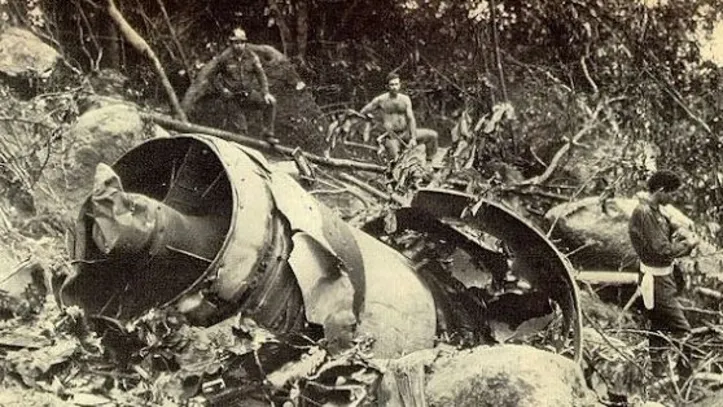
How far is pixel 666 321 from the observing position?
3.96 meters

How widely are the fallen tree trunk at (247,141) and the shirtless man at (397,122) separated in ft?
0.48

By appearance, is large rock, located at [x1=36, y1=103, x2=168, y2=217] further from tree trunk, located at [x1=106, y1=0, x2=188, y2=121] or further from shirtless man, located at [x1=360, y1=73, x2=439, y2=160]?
shirtless man, located at [x1=360, y1=73, x2=439, y2=160]

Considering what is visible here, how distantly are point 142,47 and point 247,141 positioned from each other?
598 millimetres

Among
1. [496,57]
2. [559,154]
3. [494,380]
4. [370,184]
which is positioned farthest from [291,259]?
[559,154]

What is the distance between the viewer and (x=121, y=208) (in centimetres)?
290

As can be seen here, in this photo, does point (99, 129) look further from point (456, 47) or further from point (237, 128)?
point (456, 47)

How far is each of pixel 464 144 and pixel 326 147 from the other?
2.05ft

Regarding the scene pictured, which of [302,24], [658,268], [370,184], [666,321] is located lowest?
[666,321]

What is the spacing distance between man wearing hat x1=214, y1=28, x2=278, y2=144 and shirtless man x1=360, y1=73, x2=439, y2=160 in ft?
1.37

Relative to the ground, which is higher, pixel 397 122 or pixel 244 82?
pixel 244 82

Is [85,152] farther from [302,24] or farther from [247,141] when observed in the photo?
[302,24]

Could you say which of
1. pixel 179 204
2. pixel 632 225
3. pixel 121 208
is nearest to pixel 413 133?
pixel 632 225

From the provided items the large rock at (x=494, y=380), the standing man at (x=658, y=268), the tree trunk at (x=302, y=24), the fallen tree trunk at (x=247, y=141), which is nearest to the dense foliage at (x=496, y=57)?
the tree trunk at (x=302, y=24)

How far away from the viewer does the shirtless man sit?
4113 millimetres
